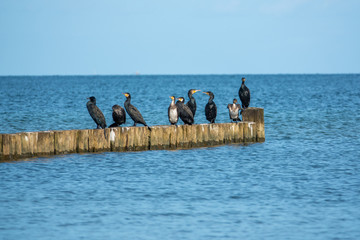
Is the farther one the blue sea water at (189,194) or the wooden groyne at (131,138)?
the wooden groyne at (131,138)

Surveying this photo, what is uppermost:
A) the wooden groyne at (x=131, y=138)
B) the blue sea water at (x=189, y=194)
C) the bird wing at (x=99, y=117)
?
the bird wing at (x=99, y=117)

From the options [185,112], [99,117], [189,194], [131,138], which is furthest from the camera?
[185,112]

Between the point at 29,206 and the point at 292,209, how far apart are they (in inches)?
207

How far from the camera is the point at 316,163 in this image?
18.8 m

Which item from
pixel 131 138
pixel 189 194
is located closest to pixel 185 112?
pixel 131 138

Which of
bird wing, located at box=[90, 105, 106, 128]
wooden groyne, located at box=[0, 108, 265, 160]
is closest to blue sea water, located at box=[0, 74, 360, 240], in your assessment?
wooden groyne, located at box=[0, 108, 265, 160]

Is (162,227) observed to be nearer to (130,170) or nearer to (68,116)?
(130,170)

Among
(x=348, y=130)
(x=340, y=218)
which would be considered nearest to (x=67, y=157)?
(x=340, y=218)

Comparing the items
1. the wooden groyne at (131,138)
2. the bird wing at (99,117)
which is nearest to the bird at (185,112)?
the wooden groyne at (131,138)

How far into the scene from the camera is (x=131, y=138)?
19516mm

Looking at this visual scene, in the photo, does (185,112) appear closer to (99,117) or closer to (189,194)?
(99,117)

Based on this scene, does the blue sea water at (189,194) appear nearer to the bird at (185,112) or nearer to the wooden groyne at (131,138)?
the wooden groyne at (131,138)

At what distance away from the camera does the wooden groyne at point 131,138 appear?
57.4ft

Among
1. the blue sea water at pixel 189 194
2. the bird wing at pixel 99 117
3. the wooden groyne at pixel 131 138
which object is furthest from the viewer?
the bird wing at pixel 99 117
